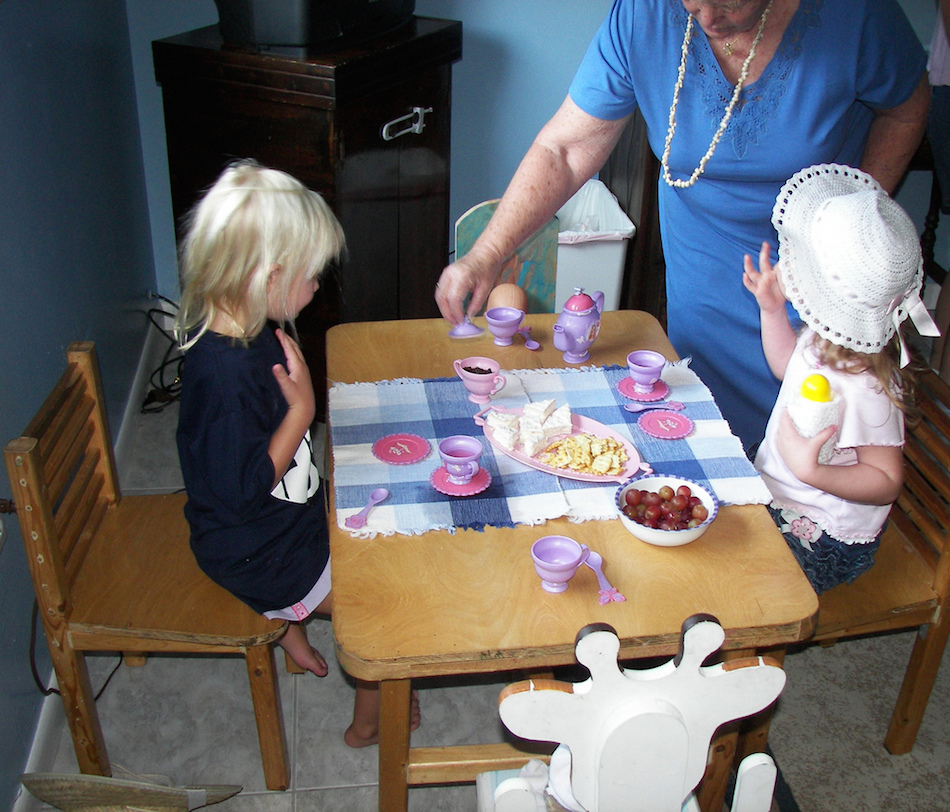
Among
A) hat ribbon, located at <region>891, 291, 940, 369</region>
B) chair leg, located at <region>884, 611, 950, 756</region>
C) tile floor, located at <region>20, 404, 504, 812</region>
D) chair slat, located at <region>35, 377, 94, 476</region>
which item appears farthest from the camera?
tile floor, located at <region>20, 404, 504, 812</region>

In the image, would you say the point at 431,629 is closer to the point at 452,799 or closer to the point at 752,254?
the point at 452,799

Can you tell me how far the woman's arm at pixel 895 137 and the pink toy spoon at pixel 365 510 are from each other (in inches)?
44.7

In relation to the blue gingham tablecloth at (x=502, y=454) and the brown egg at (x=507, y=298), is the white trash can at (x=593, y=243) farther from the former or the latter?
the blue gingham tablecloth at (x=502, y=454)

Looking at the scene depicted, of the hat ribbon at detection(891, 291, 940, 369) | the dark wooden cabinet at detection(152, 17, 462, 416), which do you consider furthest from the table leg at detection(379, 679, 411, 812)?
the dark wooden cabinet at detection(152, 17, 462, 416)

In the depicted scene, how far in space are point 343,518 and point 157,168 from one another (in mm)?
2486

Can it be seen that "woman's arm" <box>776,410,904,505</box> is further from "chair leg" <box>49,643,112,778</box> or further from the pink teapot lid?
"chair leg" <box>49,643,112,778</box>

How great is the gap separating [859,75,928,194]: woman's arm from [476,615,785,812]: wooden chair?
3.90 ft

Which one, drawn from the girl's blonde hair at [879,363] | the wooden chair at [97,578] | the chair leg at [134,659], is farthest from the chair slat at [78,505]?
the girl's blonde hair at [879,363]

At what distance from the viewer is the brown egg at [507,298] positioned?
2.01 m

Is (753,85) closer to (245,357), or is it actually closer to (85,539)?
(245,357)

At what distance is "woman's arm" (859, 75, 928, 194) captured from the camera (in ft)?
5.71

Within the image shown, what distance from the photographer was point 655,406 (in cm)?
170

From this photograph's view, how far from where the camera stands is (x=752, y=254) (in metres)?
1.86

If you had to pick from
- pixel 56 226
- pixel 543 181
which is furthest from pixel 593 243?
pixel 56 226
